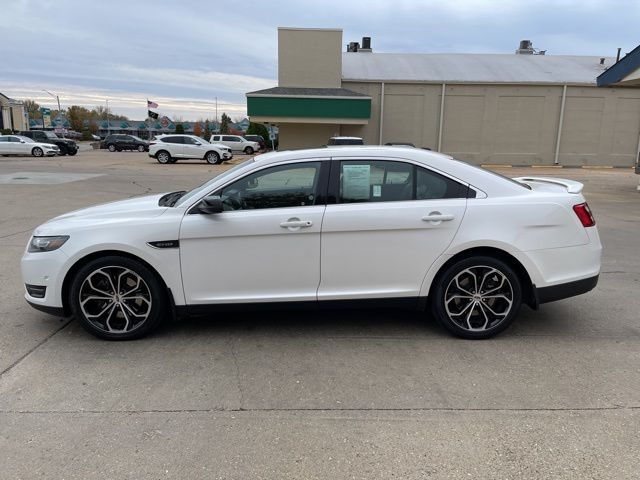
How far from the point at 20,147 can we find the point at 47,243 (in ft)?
121

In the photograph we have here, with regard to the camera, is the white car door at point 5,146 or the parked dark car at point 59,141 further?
the parked dark car at point 59,141

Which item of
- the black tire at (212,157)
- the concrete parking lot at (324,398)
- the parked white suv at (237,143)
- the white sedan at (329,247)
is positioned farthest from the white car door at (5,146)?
the white sedan at (329,247)

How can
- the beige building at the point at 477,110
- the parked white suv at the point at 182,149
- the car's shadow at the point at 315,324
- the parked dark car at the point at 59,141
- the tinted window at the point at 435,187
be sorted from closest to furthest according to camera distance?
the tinted window at the point at 435,187
the car's shadow at the point at 315,324
the parked white suv at the point at 182,149
the beige building at the point at 477,110
the parked dark car at the point at 59,141

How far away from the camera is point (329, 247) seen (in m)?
4.12

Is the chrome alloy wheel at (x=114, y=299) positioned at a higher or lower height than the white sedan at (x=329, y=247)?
lower

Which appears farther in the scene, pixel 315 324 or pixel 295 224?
pixel 315 324

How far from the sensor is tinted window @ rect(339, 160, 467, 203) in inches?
166

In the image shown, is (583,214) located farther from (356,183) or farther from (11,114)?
(11,114)

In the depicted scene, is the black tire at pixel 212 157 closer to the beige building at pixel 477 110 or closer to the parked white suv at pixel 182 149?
the parked white suv at pixel 182 149


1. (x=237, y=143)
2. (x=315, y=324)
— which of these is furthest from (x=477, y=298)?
(x=237, y=143)

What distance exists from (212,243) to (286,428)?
5.54 feet

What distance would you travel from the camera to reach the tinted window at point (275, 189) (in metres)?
4.20

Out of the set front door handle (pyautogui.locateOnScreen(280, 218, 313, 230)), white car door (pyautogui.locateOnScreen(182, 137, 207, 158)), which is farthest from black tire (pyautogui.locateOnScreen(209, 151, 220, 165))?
front door handle (pyautogui.locateOnScreen(280, 218, 313, 230))

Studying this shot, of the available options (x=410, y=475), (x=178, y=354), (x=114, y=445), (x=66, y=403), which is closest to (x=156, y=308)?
(x=178, y=354)
